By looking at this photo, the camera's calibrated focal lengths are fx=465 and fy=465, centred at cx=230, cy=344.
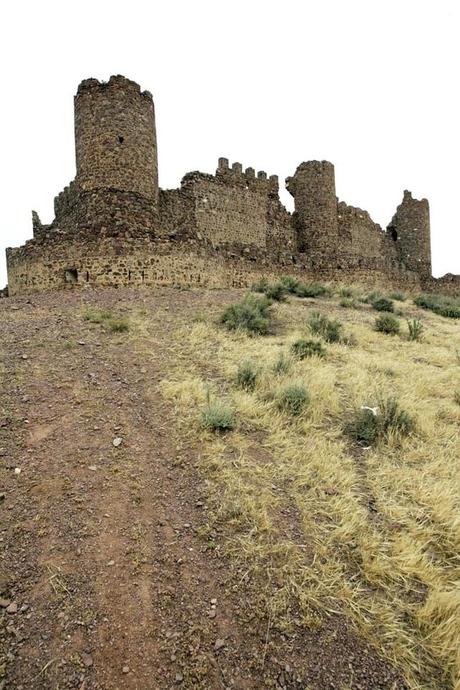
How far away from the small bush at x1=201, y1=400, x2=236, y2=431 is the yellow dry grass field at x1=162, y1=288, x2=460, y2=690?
5.6 inches

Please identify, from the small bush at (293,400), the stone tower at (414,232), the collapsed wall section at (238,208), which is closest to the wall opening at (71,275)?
the collapsed wall section at (238,208)

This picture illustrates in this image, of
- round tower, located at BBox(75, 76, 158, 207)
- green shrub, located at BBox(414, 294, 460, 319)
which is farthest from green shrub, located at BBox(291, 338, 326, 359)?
green shrub, located at BBox(414, 294, 460, 319)

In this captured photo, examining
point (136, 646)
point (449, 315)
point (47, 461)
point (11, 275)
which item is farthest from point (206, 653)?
point (449, 315)

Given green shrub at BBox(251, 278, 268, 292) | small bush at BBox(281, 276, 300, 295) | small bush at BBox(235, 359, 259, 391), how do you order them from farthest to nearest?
1. small bush at BBox(281, 276, 300, 295)
2. green shrub at BBox(251, 278, 268, 292)
3. small bush at BBox(235, 359, 259, 391)

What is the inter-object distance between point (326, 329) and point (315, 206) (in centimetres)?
1631

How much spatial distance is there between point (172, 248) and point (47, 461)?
10.2 m

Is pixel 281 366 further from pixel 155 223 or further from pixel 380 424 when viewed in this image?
pixel 155 223

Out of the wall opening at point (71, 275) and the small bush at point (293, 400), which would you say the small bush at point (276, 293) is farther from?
the small bush at point (293, 400)

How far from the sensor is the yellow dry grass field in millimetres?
3484

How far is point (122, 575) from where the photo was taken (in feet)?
12.2

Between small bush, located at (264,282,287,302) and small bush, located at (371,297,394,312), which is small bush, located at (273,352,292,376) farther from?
small bush, located at (371,297,394,312)

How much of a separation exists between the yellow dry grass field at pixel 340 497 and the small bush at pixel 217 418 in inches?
5.6

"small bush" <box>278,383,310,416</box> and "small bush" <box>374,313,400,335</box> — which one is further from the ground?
"small bush" <box>374,313,400,335</box>

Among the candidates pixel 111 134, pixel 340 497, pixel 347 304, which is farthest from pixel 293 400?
pixel 111 134
